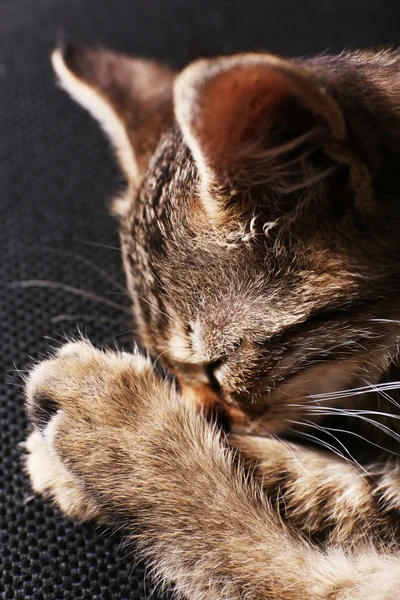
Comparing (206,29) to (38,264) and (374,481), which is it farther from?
(374,481)

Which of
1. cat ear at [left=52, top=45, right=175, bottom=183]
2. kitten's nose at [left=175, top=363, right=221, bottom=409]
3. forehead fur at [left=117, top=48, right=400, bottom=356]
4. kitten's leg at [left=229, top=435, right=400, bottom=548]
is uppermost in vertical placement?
cat ear at [left=52, top=45, right=175, bottom=183]

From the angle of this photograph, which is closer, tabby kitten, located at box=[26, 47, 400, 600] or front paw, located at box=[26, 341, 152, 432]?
tabby kitten, located at box=[26, 47, 400, 600]

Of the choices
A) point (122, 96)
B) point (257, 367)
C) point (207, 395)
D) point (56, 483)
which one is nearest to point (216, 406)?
point (207, 395)

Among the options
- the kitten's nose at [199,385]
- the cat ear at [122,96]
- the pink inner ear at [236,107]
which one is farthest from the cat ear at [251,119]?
the cat ear at [122,96]

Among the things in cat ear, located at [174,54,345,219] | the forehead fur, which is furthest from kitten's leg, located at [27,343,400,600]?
cat ear, located at [174,54,345,219]

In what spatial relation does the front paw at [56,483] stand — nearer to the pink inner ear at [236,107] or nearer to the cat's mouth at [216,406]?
the cat's mouth at [216,406]

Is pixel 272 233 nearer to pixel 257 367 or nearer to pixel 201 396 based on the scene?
pixel 257 367

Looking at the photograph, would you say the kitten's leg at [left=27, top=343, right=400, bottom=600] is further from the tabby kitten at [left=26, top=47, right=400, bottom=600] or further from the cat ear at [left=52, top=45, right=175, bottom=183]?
the cat ear at [left=52, top=45, right=175, bottom=183]
